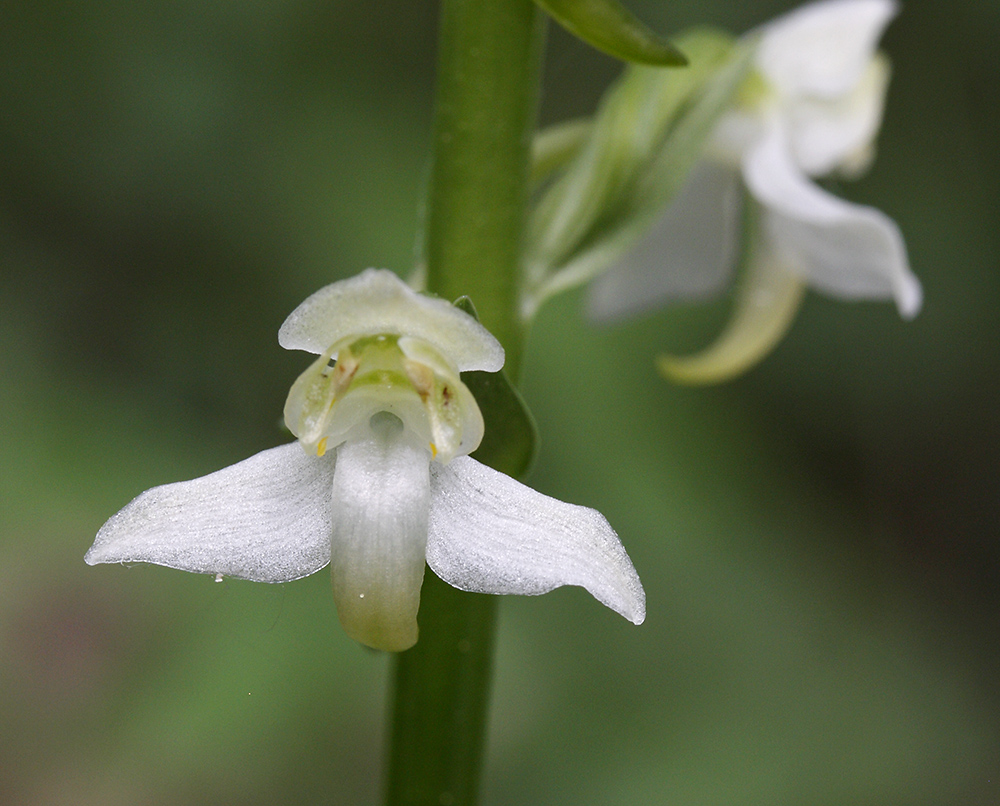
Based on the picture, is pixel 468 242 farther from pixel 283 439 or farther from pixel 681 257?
pixel 283 439

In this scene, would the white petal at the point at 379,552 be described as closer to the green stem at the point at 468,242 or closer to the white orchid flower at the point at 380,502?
the white orchid flower at the point at 380,502

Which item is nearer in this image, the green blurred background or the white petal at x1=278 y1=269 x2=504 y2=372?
the white petal at x1=278 y1=269 x2=504 y2=372

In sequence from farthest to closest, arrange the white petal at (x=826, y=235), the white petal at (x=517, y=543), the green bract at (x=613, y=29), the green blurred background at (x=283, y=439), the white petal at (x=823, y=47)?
the green blurred background at (x=283, y=439) < the white petal at (x=823, y=47) < the white petal at (x=826, y=235) < the green bract at (x=613, y=29) < the white petal at (x=517, y=543)

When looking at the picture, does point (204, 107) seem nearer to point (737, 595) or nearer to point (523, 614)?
point (523, 614)

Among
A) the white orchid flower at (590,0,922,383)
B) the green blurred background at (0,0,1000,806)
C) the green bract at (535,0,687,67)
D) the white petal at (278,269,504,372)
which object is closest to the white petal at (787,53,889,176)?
the white orchid flower at (590,0,922,383)

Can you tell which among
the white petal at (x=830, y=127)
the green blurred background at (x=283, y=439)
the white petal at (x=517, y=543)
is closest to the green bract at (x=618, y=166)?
the white petal at (x=830, y=127)

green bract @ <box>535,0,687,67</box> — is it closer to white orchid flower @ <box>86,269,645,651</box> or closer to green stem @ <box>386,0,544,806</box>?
green stem @ <box>386,0,544,806</box>
